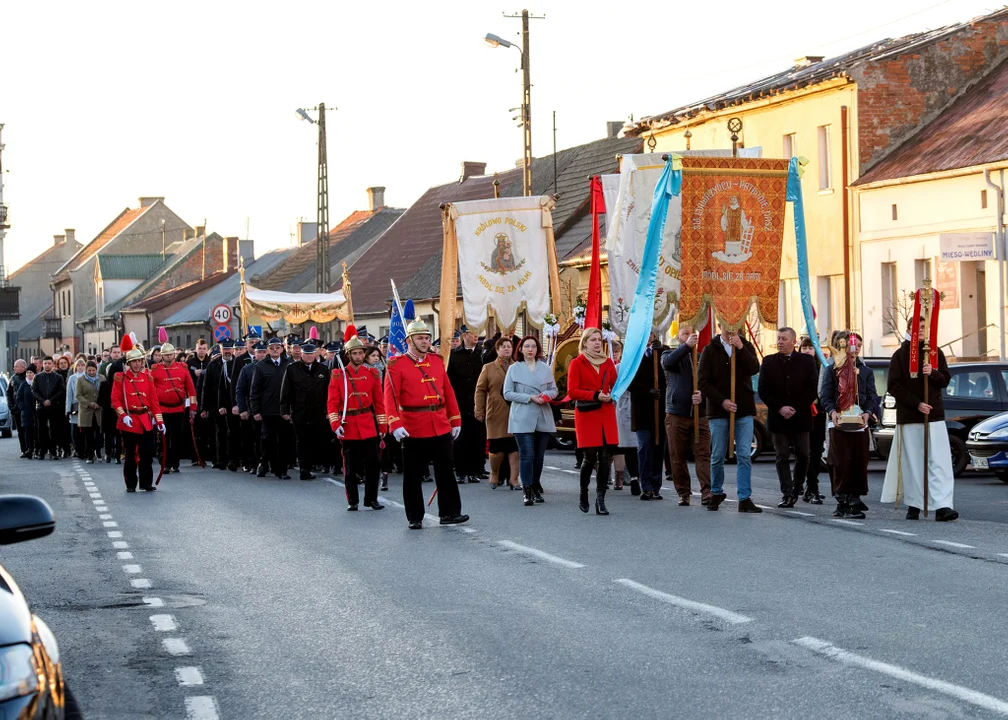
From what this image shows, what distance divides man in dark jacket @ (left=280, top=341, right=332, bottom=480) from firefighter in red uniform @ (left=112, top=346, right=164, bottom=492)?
2.40 metres

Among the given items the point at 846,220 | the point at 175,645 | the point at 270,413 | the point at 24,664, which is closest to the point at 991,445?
the point at 270,413

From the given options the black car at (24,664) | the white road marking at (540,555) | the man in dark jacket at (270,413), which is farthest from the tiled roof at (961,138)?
the black car at (24,664)

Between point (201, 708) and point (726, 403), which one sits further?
point (726, 403)

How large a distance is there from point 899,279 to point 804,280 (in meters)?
16.7

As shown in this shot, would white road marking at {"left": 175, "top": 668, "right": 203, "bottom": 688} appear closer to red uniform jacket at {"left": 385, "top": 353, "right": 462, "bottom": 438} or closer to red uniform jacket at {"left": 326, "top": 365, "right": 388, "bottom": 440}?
A: red uniform jacket at {"left": 385, "top": 353, "right": 462, "bottom": 438}

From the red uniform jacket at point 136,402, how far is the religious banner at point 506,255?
5.18 meters

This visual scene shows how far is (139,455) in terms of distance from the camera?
21359 millimetres

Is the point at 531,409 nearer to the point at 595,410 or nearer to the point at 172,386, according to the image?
the point at 595,410

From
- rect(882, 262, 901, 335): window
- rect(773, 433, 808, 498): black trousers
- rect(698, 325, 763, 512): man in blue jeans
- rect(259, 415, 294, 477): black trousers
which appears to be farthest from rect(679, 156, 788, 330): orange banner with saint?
rect(882, 262, 901, 335): window

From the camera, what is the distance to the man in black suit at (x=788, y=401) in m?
16.7

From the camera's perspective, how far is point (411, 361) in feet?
51.1

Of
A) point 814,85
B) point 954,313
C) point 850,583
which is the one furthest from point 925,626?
point 814,85

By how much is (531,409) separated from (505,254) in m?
6.73

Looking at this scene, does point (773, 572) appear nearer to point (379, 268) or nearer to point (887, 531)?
point (887, 531)
